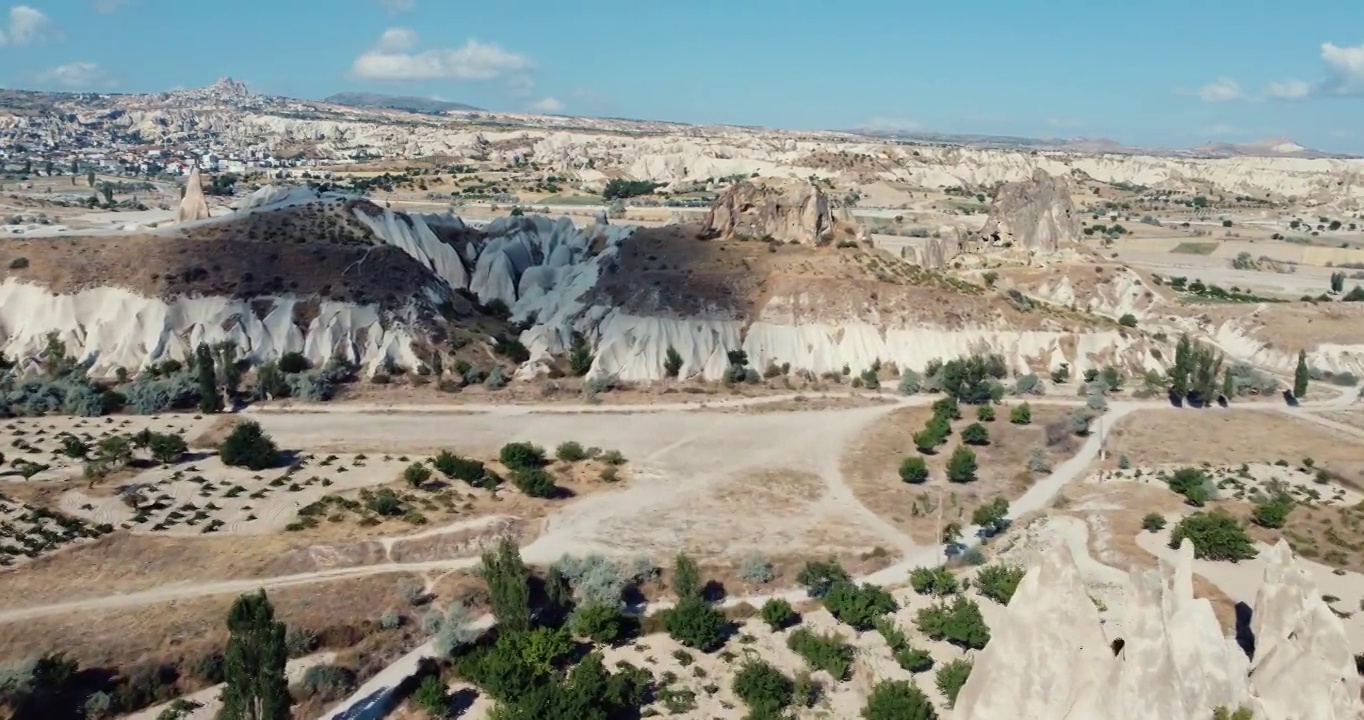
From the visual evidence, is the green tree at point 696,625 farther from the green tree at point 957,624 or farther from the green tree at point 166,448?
the green tree at point 166,448

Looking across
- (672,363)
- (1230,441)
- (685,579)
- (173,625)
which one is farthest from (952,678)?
(672,363)

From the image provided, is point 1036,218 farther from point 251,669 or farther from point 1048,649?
point 251,669

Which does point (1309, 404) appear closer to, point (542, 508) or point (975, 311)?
point (975, 311)

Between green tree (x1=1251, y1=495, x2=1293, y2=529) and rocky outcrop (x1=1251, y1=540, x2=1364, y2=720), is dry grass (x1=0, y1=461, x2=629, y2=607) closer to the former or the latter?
rocky outcrop (x1=1251, y1=540, x2=1364, y2=720)

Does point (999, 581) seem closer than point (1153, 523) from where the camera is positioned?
Yes

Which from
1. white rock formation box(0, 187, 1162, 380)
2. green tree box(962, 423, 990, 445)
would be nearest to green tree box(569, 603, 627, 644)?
green tree box(962, 423, 990, 445)

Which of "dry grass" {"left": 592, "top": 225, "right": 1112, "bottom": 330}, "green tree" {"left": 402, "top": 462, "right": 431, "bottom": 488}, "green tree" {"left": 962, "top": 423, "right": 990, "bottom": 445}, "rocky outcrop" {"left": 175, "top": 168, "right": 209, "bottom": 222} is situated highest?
"rocky outcrop" {"left": 175, "top": 168, "right": 209, "bottom": 222}

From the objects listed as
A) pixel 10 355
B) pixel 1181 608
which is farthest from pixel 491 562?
pixel 10 355

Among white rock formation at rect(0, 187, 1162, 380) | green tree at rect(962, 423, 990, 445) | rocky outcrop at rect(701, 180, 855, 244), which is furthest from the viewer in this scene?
rocky outcrop at rect(701, 180, 855, 244)
